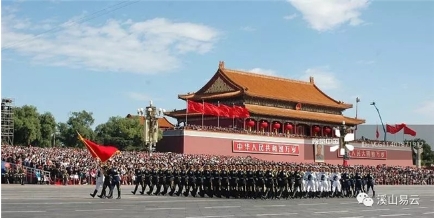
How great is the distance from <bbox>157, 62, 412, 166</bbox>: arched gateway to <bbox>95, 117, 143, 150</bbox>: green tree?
318 cm

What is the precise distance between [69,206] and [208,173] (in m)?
7.00

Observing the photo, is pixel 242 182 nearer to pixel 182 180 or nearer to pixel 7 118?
pixel 182 180

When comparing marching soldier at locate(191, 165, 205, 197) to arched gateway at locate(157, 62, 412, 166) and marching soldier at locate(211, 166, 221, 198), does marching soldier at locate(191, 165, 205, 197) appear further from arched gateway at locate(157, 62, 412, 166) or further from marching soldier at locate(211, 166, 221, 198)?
arched gateway at locate(157, 62, 412, 166)

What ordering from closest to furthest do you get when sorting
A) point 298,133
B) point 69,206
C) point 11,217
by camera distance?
point 11,217, point 69,206, point 298,133

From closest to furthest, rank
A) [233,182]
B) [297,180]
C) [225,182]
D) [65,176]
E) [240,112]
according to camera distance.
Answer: [233,182], [225,182], [297,180], [65,176], [240,112]

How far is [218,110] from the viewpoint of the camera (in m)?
43.9

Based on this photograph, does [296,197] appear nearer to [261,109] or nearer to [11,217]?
[11,217]

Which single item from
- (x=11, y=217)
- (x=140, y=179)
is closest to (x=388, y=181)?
(x=140, y=179)

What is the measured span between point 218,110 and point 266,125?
17.0 ft

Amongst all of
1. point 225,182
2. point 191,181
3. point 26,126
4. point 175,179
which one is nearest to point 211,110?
point 26,126

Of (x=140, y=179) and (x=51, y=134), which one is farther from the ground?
(x=51, y=134)

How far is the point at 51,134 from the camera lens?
44812 millimetres

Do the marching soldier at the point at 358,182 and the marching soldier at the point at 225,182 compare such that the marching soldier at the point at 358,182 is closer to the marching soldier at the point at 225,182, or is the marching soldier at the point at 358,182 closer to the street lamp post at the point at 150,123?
the marching soldier at the point at 225,182

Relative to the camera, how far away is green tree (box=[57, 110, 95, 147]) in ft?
159
